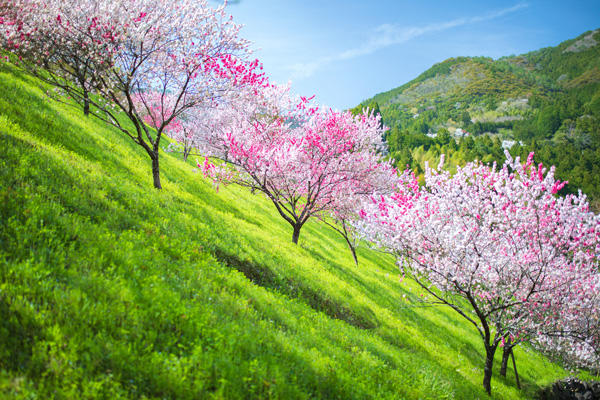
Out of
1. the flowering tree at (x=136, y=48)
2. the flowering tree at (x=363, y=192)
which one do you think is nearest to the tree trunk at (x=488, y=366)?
the flowering tree at (x=363, y=192)

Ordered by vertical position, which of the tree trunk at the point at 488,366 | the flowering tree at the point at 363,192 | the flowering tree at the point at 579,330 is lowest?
the tree trunk at the point at 488,366

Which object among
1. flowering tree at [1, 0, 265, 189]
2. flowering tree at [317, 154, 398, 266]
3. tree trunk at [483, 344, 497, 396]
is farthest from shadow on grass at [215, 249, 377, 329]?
flowering tree at [317, 154, 398, 266]

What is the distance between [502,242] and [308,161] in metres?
10.4

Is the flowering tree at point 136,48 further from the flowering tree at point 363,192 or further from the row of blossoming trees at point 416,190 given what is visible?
the flowering tree at point 363,192

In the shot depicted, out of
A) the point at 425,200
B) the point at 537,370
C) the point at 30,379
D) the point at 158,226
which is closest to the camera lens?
the point at 30,379

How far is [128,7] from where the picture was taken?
35.0ft

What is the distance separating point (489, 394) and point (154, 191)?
612 inches

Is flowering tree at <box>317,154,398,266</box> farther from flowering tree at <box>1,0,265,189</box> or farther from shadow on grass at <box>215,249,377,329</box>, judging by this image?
flowering tree at <box>1,0,265,189</box>

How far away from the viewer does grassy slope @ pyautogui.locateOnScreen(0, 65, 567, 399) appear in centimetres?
395

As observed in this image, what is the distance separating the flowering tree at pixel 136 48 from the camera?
1015 cm

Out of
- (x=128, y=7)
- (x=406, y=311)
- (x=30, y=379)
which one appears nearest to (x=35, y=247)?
(x=30, y=379)

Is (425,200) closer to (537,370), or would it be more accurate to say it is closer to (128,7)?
(128,7)

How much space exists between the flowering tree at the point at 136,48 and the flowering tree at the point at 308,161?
3.82 meters

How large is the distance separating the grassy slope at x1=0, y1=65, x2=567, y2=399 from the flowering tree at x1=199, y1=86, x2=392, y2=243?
6065 mm
